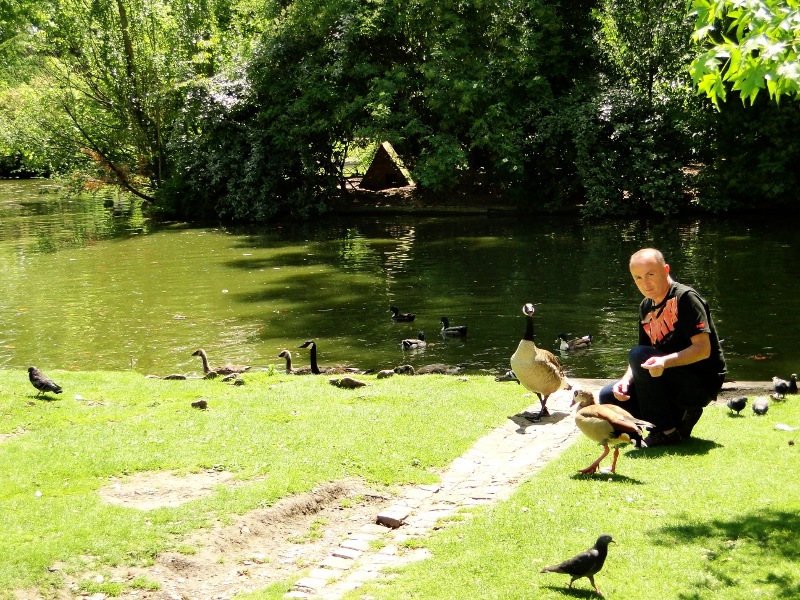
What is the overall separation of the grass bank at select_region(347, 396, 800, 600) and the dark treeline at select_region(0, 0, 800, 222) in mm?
28414

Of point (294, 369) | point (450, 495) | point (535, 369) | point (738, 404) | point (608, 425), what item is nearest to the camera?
point (608, 425)

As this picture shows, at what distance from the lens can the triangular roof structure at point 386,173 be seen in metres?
47.3

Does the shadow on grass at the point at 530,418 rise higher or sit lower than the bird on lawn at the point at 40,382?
lower

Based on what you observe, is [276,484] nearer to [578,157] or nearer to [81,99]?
[578,157]

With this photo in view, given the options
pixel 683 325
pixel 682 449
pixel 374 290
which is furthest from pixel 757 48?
pixel 374 290

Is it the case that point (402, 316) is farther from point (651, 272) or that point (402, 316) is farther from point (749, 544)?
point (749, 544)

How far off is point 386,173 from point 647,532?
1631 inches

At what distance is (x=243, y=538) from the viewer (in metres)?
8.14

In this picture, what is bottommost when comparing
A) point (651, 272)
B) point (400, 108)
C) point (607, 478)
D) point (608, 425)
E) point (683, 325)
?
point (607, 478)

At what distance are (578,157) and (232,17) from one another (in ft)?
81.9

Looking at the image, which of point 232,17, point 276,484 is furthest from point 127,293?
point 232,17

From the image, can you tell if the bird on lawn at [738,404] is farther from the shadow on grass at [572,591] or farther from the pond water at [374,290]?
the shadow on grass at [572,591]

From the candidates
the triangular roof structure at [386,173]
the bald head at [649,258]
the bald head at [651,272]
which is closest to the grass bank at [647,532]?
the bald head at [651,272]

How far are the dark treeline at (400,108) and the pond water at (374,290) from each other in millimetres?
2698
